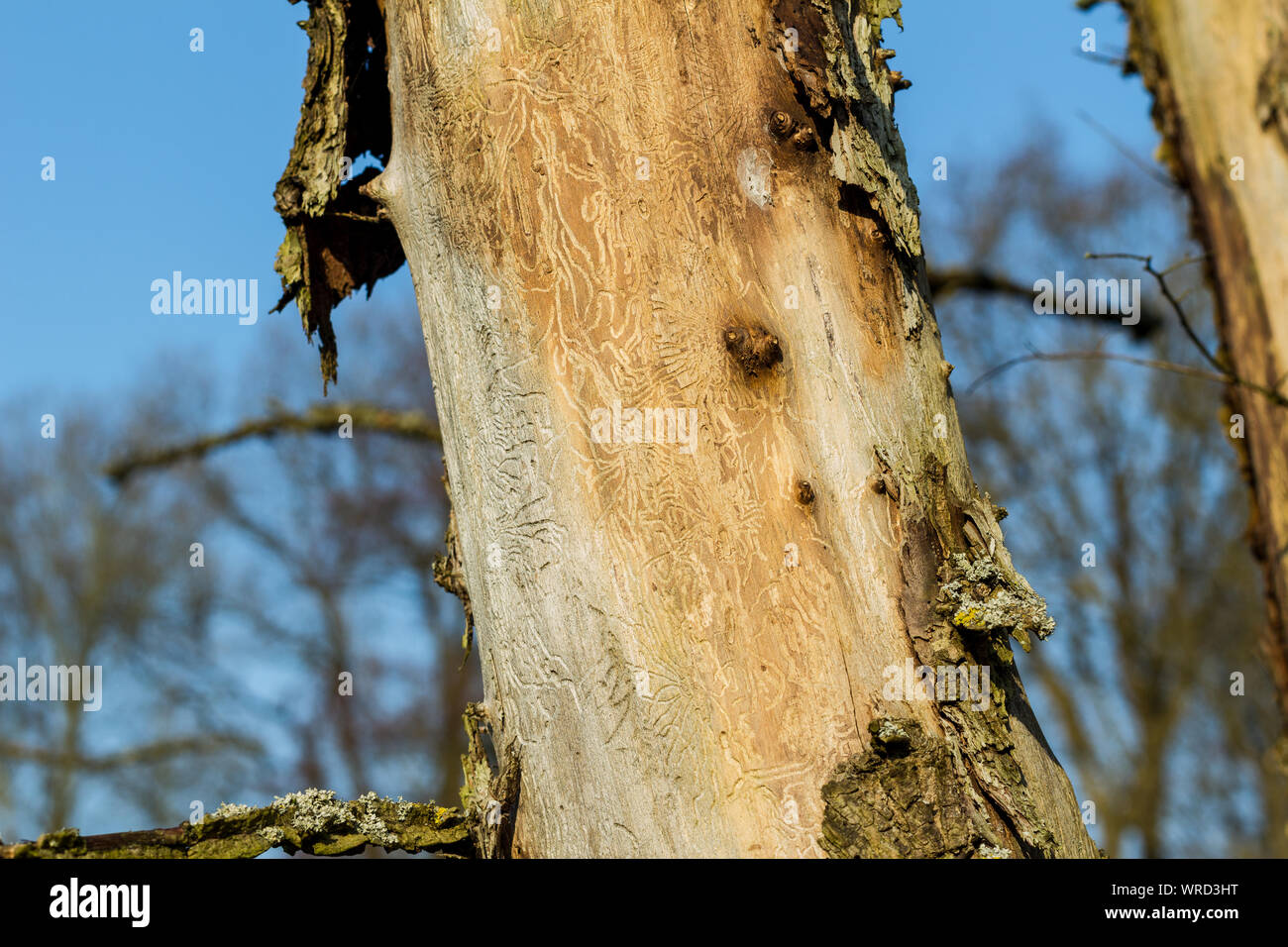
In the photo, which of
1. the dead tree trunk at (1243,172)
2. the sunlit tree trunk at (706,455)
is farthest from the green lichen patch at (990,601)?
the dead tree trunk at (1243,172)

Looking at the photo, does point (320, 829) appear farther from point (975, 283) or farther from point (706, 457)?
point (975, 283)

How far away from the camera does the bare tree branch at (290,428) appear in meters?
4.81

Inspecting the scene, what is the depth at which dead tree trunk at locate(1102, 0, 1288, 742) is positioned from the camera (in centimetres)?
162

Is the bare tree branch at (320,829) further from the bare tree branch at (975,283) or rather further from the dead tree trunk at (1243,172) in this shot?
the bare tree branch at (975,283)

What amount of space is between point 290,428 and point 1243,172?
4335 millimetres

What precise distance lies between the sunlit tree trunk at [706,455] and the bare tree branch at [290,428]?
2911 millimetres

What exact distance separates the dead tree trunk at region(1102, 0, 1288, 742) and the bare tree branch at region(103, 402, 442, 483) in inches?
139

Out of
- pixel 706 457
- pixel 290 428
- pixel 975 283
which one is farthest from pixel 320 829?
pixel 975 283

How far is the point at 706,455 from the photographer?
171cm

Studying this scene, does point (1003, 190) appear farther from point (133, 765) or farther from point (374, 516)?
point (133, 765)

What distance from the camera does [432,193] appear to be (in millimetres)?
1977

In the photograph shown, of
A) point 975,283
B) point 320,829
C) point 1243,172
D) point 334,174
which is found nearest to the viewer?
point 1243,172

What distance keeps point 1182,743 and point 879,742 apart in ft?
46.5

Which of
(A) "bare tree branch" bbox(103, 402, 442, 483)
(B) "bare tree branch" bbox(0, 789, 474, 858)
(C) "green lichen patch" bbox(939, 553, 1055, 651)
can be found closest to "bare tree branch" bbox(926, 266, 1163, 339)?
(A) "bare tree branch" bbox(103, 402, 442, 483)
